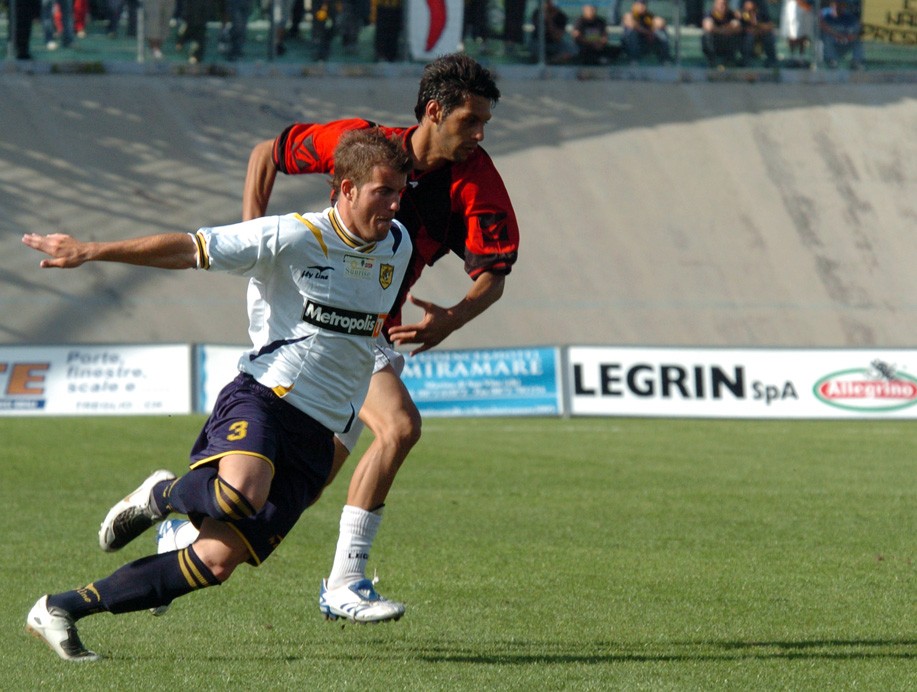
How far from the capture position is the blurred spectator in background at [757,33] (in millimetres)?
31547

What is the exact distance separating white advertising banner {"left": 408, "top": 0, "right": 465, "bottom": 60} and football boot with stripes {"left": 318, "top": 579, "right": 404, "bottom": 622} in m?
23.6

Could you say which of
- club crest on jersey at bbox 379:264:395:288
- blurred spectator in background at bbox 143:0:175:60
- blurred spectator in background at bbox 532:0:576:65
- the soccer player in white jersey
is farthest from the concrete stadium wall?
the soccer player in white jersey

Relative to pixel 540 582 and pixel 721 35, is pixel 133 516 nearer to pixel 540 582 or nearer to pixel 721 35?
pixel 540 582

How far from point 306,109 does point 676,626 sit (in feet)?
77.3

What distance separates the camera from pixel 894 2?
3234cm

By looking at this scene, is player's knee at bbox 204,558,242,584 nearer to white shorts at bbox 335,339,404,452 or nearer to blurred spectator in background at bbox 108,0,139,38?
white shorts at bbox 335,339,404,452

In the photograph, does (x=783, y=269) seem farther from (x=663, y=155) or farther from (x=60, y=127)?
(x=60, y=127)

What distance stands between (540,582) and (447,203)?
2097 mm

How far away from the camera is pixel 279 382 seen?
17.5ft

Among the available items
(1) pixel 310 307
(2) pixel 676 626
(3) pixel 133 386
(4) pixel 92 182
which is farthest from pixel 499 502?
(4) pixel 92 182

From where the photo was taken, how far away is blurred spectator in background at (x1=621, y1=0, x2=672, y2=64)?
30750mm

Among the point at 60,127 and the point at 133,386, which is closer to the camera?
the point at 133,386

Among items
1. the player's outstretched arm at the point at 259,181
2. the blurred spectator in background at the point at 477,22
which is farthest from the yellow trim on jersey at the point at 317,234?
the blurred spectator in background at the point at 477,22

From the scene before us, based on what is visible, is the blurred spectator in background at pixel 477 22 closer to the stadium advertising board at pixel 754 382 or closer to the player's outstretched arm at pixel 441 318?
the stadium advertising board at pixel 754 382
